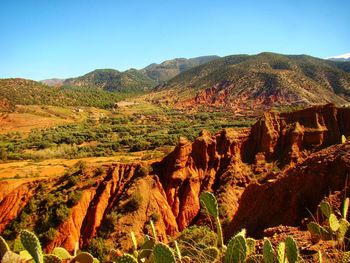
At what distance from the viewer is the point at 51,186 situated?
24422 mm

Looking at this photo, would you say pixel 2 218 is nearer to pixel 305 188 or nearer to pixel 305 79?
pixel 305 188

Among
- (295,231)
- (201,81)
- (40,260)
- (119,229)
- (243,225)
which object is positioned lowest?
(119,229)

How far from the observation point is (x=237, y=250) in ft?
16.1

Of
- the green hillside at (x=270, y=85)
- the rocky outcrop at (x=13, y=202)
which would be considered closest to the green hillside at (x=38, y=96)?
the green hillside at (x=270, y=85)

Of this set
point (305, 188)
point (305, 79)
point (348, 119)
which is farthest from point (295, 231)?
point (305, 79)

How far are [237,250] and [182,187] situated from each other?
19.7 metres

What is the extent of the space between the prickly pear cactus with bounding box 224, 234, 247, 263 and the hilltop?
108 metres

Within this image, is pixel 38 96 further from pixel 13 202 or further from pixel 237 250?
pixel 237 250

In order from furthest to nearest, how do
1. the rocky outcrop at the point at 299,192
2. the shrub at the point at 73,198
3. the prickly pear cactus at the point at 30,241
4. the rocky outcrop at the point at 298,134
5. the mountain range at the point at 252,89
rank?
1. the mountain range at the point at 252,89
2. the rocky outcrop at the point at 298,134
3. the shrub at the point at 73,198
4. the rocky outcrop at the point at 299,192
5. the prickly pear cactus at the point at 30,241

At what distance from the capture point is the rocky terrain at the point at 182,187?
57.4 ft

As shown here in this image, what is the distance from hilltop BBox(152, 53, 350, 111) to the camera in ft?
387

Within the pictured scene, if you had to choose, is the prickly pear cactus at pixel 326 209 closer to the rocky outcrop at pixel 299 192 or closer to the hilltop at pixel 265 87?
the rocky outcrop at pixel 299 192

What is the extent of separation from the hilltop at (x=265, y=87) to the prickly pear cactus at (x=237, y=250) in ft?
354

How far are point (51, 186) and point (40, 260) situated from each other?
21052 millimetres
